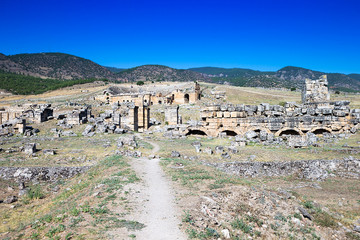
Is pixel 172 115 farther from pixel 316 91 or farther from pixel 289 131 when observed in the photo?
pixel 316 91

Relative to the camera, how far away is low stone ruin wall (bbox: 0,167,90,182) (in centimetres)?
1164

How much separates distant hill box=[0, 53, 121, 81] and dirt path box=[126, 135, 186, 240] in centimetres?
12321

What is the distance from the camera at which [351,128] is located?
64.5ft

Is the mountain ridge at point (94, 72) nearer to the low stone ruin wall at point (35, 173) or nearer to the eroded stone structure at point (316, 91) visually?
the eroded stone structure at point (316, 91)

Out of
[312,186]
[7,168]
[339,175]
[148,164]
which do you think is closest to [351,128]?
[339,175]

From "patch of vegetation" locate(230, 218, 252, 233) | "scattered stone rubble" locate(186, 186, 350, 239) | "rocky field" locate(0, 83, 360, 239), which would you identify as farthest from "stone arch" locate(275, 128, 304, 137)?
"patch of vegetation" locate(230, 218, 252, 233)

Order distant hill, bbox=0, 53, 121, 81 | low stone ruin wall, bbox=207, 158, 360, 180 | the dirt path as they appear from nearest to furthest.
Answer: the dirt path, low stone ruin wall, bbox=207, 158, 360, 180, distant hill, bbox=0, 53, 121, 81

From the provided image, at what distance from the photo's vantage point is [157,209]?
21.5ft

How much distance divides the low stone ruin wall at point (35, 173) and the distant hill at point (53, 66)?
390 feet

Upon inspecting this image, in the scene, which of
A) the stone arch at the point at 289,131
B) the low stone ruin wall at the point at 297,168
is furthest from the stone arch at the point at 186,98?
the low stone ruin wall at the point at 297,168

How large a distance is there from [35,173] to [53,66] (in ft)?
466

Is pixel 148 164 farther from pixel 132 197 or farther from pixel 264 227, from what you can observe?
pixel 264 227

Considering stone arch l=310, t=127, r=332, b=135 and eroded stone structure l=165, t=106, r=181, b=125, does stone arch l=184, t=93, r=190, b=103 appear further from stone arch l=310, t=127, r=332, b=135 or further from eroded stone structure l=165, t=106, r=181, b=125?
stone arch l=310, t=127, r=332, b=135

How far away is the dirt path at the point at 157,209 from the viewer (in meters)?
5.27
